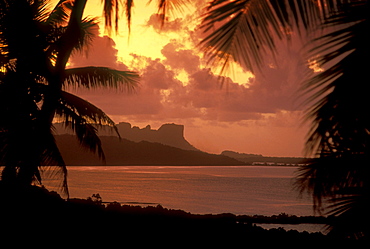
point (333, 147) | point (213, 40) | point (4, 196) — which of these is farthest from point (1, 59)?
point (333, 147)

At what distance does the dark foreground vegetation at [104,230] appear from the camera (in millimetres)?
5398

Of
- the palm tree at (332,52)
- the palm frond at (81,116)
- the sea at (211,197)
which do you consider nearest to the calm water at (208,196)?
the sea at (211,197)

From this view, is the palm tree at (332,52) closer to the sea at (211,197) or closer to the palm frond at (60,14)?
the palm frond at (60,14)

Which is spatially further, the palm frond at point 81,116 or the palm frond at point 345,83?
the palm frond at point 81,116

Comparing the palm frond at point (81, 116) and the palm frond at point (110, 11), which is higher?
the palm frond at point (110, 11)

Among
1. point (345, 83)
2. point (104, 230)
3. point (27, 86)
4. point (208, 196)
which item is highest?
point (27, 86)

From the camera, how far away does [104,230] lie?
6.00 m

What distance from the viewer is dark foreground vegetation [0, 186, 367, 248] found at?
5.40 metres

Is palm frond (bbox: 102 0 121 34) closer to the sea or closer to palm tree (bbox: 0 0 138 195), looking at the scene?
palm tree (bbox: 0 0 138 195)

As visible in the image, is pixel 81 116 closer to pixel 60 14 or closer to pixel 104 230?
pixel 60 14

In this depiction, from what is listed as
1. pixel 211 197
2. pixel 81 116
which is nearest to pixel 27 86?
pixel 81 116

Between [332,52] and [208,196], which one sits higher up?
[332,52]

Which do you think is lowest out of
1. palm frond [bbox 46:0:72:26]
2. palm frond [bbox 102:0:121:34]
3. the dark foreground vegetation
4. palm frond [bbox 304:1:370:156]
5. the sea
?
the sea

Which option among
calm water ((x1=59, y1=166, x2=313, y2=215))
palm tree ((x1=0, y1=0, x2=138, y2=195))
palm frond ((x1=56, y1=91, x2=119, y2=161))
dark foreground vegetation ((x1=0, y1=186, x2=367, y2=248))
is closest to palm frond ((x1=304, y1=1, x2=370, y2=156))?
dark foreground vegetation ((x1=0, y1=186, x2=367, y2=248))
